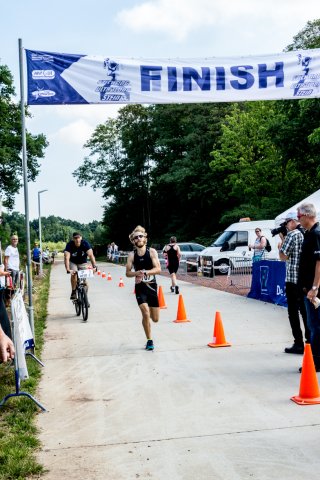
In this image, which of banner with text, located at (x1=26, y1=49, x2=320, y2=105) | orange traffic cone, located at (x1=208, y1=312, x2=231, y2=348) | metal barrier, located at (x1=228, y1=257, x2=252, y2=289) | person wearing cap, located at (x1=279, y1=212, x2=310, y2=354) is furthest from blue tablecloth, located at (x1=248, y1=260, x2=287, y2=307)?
person wearing cap, located at (x1=279, y1=212, x2=310, y2=354)

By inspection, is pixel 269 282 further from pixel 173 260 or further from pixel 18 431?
pixel 18 431

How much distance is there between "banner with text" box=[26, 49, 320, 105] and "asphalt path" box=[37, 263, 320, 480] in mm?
4044

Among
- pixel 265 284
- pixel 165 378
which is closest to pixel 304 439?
pixel 165 378

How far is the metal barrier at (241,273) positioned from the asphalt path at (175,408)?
29.3ft

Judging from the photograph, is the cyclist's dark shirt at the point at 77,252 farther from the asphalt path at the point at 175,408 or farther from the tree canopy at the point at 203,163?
the tree canopy at the point at 203,163

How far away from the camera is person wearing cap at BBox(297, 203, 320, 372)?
6781 mm

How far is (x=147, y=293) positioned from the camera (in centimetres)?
895

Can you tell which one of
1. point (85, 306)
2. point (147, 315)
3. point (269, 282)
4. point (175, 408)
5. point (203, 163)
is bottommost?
point (175, 408)

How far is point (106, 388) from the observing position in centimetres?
674

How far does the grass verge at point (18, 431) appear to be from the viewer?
4262 mm

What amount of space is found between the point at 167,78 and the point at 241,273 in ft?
40.6

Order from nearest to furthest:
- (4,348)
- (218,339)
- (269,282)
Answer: (4,348) < (218,339) < (269,282)

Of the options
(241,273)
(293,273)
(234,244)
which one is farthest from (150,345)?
(234,244)

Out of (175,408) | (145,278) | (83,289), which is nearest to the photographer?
(175,408)
